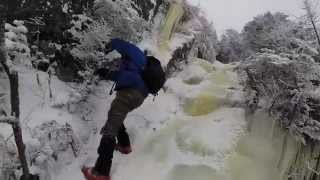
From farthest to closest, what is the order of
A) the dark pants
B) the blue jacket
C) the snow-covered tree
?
the blue jacket → the dark pants → the snow-covered tree

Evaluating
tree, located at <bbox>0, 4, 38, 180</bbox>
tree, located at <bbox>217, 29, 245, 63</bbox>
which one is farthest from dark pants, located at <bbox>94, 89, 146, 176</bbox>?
tree, located at <bbox>217, 29, 245, 63</bbox>

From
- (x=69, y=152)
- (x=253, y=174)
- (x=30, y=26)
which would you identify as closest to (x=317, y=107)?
(x=253, y=174)

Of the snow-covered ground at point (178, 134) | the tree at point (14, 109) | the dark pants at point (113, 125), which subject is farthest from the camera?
the snow-covered ground at point (178, 134)

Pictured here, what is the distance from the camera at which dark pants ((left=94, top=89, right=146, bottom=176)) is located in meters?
5.46

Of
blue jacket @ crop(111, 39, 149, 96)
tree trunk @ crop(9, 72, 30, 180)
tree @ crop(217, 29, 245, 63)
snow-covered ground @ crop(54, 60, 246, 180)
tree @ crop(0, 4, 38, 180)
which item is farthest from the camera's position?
tree @ crop(217, 29, 245, 63)

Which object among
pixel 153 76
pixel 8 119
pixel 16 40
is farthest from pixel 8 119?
pixel 153 76

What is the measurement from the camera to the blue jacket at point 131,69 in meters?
5.66

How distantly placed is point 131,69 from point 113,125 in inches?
24.7

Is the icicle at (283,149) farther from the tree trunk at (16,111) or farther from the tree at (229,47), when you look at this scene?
the tree at (229,47)

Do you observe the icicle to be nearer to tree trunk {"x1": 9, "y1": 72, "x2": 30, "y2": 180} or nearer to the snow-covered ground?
the snow-covered ground

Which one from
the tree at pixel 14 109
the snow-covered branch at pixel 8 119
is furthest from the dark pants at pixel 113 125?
the snow-covered branch at pixel 8 119

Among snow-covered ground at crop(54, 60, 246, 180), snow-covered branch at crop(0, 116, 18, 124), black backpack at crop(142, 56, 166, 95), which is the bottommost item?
snow-covered ground at crop(54, 60, 246, 180)

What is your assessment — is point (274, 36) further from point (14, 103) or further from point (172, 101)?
point (14, 103)

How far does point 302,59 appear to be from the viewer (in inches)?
269
